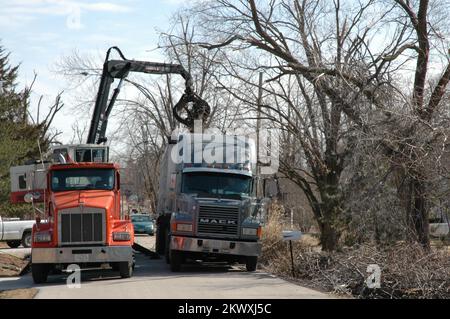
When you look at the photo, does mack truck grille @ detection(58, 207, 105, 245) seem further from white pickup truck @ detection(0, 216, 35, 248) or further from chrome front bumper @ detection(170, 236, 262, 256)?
white pickup truck @ detection(0, 216, 35, 248)

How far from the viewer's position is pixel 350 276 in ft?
55.3

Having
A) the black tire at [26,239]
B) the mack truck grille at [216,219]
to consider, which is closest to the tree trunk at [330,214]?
the mack truck grille at [216,219]

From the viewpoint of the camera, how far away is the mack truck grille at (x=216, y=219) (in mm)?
19781

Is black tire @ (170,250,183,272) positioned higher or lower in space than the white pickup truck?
higher

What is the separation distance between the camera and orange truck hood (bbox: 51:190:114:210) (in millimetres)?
17769

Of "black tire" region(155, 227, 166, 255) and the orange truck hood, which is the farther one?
"black tire" region(155, 227, 166, 255)

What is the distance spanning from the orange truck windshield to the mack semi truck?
8.09 ft

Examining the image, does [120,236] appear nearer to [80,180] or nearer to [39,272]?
[80,180]

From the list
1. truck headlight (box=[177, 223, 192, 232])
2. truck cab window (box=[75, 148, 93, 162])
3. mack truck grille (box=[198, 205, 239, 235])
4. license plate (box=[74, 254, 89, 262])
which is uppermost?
truck cab window (box=[75, 148, 93, 162])

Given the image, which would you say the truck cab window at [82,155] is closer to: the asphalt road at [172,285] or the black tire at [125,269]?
the asphalt road at [172,285]

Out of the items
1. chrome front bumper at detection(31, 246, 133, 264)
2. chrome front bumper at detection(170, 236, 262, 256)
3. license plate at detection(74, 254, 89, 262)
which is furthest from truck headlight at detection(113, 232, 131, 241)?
chrome front bumper at detection(170, 236, 262, 256)

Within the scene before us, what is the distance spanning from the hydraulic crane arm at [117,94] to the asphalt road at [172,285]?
18.2 ft
